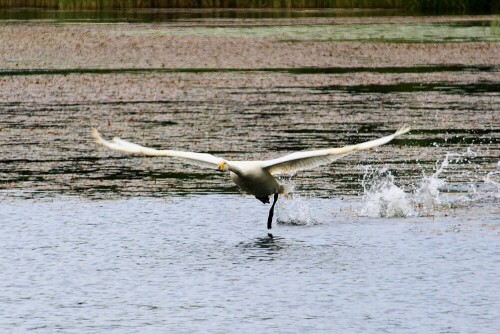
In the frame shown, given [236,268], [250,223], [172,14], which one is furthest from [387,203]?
[172,14]

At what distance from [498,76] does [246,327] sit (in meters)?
17.2

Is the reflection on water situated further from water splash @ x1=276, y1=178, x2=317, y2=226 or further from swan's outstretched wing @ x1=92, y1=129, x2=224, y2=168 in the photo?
swan's outstretched wing @ x1=92, y1=129, x2=224, y2=168

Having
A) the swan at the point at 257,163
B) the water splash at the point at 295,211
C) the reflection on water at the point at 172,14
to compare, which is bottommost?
the water splash at the point at 295,211

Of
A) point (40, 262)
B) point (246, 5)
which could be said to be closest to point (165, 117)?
point (40, 262)

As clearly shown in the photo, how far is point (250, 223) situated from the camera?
39.2 ft

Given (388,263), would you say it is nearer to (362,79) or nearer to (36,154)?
(36,154)

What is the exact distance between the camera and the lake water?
28.5ft

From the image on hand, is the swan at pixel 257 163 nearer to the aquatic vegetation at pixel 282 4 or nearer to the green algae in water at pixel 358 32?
the green algae in water at pixel 358 32

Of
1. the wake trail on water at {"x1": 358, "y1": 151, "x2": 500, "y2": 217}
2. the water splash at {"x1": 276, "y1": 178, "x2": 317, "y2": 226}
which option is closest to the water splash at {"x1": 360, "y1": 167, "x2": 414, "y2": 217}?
the wake trail on water at {"x1": 358, "y1": 151, "x2": 500, "y2": 217}

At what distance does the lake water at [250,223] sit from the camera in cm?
870

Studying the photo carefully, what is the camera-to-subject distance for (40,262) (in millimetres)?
10312

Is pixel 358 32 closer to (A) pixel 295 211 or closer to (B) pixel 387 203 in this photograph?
(B) pixel 387 203

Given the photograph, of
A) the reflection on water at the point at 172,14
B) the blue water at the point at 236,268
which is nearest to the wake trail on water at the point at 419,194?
the blue water at the point at 236,268

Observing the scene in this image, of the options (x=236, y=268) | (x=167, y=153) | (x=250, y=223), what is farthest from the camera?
(x=250, y=223)
